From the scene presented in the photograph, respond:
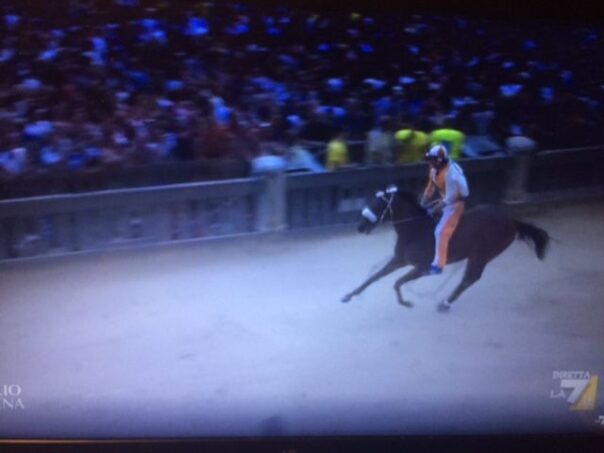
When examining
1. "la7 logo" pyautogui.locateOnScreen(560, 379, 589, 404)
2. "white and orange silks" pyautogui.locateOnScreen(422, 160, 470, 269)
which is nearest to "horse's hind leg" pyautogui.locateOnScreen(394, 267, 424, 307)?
"white and orange silks" pyautogui.locateOnScreen(422, 160, 470, 269)

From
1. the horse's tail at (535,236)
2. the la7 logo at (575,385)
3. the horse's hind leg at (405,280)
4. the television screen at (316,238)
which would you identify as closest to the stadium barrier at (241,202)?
the television screen at (316,238)

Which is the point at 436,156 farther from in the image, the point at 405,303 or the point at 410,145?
the point at 405,303

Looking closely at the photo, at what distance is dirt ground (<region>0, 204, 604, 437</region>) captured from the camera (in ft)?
6.61

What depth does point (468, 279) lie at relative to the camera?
2.18 metres

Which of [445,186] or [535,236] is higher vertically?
[445,186]

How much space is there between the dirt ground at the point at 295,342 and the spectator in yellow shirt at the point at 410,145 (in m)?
0.29

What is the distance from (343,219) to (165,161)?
27.6 inches

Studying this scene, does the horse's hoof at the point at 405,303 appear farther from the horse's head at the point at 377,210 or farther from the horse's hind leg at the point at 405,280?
the horse's head at the point at 377,210

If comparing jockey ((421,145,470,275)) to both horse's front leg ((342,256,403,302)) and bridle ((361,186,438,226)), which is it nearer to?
bridle ((361,186,438,226))

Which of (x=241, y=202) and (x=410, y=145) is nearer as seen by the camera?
(x=410, y=145)

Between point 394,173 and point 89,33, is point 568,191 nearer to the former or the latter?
point 394,173

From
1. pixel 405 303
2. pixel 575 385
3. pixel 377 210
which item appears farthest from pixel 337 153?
pixel 575 385

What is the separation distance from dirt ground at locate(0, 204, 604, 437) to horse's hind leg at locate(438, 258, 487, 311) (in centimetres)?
3

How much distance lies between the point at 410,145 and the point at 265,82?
571 mm
